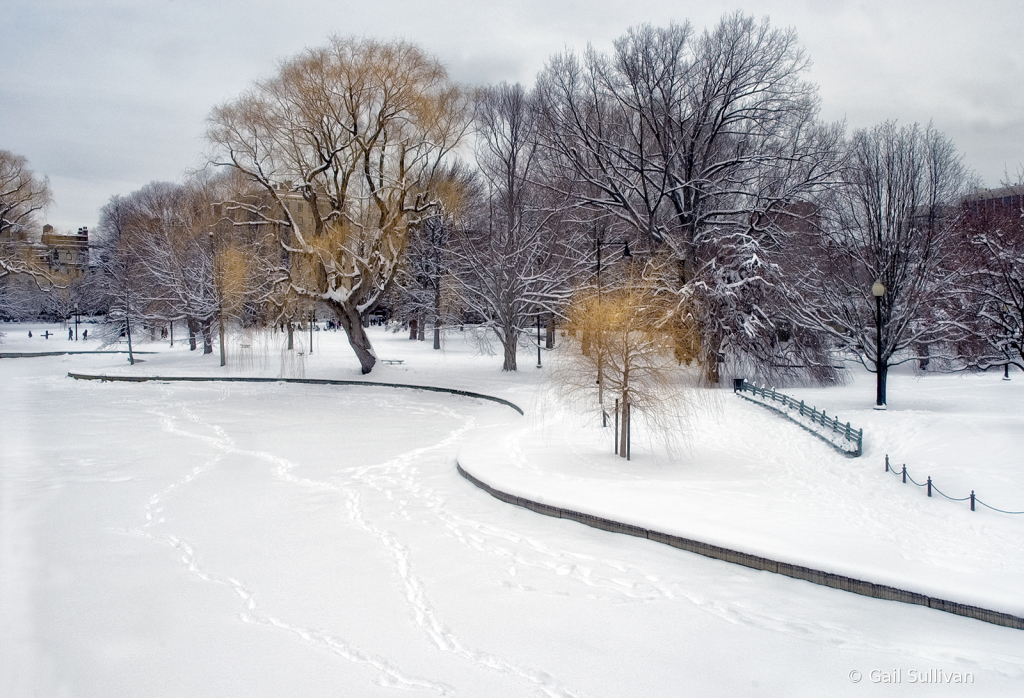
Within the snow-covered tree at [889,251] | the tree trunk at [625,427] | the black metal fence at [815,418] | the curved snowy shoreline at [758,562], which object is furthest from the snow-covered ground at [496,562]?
the snow-covered tree at [889,251]

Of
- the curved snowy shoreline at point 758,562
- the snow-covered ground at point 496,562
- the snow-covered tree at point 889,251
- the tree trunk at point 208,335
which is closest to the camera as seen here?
the snow-covered ground at point 496,562

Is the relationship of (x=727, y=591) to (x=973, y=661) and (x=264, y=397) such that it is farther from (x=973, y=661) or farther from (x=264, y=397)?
(x=264, y=397)

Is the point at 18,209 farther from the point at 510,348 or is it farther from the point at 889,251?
the point at 889,251

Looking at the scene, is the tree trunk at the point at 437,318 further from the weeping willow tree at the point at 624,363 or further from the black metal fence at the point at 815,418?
the weeping willow tree at the point at 624,363

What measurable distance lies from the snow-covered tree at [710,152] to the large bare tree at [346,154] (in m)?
5.53

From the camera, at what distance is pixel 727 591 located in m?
8.35

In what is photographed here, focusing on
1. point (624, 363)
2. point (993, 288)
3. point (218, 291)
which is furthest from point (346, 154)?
point (993, 288)

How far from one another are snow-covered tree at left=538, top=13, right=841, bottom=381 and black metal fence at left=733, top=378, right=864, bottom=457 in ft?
8.24

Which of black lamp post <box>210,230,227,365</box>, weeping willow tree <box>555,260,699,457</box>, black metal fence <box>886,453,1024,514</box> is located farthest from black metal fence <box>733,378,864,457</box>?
black lamp post <box>210,230,227,365</box>

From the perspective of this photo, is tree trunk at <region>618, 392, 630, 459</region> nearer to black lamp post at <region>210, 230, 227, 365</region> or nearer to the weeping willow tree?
the weeping willow tree

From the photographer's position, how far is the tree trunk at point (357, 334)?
30312 millimetres

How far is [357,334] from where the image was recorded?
31016mm

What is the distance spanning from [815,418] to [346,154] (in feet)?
71.8

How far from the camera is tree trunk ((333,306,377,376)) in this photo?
30312 millimetres
